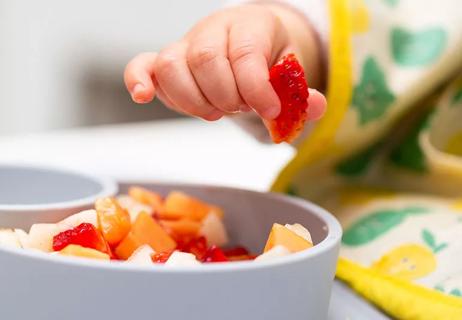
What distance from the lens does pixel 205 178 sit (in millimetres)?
708

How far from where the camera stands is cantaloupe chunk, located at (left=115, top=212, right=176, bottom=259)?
1.26ft

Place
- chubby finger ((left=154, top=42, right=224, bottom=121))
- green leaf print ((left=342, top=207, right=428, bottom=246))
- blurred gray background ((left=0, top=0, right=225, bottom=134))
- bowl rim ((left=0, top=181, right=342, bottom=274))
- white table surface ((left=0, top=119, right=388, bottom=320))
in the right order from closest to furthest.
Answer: bowl rim ((left=0, top=181, right=342, bottom=274)), chubby finger ((left=154, top=42, right=224, bottom=121)), green leaf print ((left=342, top=207, right=428, bottom=246)), white table surface ((left=0, top=119, right=388, bottom=320)), blurred gray background ((left=0, top=0, right=225, bottom=134))

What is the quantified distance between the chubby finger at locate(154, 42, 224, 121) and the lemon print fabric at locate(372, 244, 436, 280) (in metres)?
0.15

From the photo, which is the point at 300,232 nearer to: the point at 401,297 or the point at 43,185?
the point at 401,297

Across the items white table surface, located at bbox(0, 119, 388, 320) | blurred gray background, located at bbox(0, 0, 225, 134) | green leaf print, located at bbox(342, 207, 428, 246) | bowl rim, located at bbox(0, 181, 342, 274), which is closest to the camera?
bowl rim, located at bbox(0, 181, 342, 274)

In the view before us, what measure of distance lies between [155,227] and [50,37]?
1328mm

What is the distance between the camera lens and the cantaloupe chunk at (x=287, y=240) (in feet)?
1.13

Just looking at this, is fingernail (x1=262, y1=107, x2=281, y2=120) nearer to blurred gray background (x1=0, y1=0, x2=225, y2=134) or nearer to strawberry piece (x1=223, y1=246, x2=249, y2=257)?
strawberry piece (x1=223, y1=246, x2=249, y2=257)

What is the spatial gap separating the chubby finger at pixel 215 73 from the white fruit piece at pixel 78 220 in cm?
9

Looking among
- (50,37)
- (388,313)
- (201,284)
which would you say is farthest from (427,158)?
(50,37)

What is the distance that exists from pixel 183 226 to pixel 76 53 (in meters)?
1.33

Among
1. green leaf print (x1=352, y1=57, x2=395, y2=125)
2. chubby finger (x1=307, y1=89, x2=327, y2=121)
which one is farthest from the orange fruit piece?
green leaf print (x1=352, y1=57, x2=395, y2=125)

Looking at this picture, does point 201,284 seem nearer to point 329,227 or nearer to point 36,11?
point 329,227

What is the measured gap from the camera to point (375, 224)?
1.70 feet
